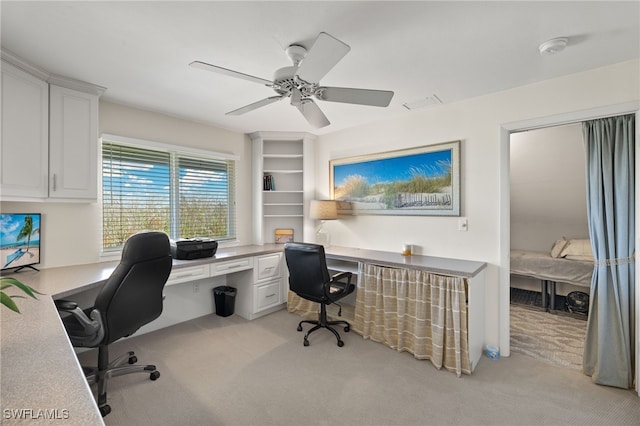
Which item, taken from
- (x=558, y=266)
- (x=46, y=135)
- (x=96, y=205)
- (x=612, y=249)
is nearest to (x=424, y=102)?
(x=612, y=249)

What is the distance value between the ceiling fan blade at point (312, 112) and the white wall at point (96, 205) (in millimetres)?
1865

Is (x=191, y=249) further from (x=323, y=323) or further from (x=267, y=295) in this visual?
(x=323, y=323)

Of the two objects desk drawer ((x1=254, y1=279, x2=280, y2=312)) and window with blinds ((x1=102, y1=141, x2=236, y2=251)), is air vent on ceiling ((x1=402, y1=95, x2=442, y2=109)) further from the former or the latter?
desk drawer ((x1=254, y1=279, x2=280, y2=312))

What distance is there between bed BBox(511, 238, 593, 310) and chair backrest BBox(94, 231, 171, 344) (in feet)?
13.9

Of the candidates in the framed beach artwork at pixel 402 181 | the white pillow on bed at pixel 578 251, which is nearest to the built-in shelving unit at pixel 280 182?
the framed beach artwork at pixel 402 181

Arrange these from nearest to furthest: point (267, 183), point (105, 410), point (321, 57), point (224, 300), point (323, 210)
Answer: point (321, 57)
point (105, 410)
point (224, 300)
point (323, 210)
point (267, 183)

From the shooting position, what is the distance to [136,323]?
208 centimetres

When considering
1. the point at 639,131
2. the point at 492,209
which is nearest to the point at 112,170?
the point at 492,209

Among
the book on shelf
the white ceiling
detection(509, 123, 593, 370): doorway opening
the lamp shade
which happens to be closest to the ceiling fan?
the white ceiling

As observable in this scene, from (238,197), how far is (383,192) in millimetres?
1918

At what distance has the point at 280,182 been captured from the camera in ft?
13.8

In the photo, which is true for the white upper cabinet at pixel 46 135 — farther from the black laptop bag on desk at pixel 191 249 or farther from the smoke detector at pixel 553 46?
the smoke detector at pixel 553 46

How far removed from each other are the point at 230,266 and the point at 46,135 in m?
1.86

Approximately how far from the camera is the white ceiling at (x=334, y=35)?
5.06ft
